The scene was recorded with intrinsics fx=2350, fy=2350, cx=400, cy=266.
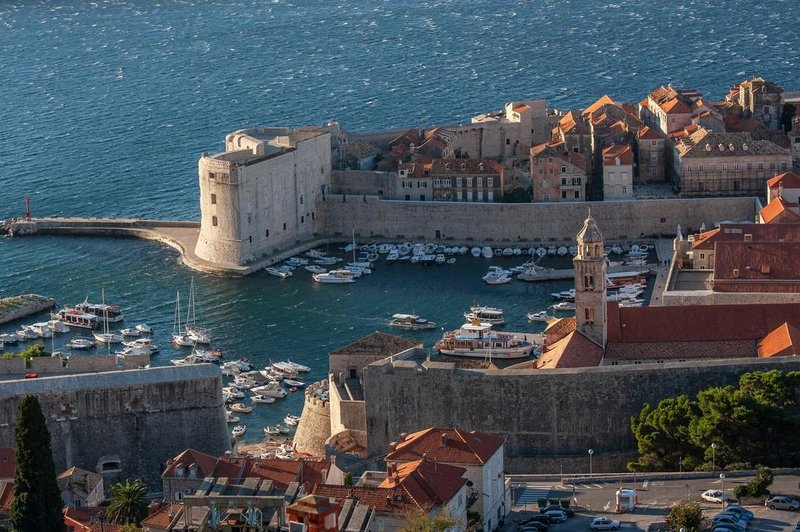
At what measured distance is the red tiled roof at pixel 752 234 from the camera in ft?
242

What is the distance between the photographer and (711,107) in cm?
9581

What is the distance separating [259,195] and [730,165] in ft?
59.4

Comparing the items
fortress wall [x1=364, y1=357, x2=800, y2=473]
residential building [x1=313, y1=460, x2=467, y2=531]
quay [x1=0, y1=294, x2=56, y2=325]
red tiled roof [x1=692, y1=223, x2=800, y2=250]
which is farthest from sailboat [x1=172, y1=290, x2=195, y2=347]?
residential building [x1=313, y1=460, x2=467, y2=531]

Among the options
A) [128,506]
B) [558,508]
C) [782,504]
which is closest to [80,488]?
[128,506]

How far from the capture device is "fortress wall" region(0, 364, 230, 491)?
56938mm

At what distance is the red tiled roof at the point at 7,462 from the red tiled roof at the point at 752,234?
27.0 metres

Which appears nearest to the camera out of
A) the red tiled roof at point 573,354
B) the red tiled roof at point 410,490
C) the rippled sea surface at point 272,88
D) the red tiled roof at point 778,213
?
the red tiled roof at point 410,490

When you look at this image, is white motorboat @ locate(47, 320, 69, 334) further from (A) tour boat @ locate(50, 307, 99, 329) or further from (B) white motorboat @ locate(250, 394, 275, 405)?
(B) white motorboat @ locate(250, 394, 275, 405)

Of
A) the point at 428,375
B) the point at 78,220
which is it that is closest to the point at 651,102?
the point at 78,220

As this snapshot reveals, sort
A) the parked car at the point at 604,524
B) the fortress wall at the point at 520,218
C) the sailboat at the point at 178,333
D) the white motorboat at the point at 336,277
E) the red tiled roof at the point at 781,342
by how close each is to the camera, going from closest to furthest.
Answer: the parked car at the point at 604,524
the red tiled roof at the point at 781,342
the sailboat at the point at 178,333
the white motorboat at the point at 336,277
the fortress wall at the point at 520,218

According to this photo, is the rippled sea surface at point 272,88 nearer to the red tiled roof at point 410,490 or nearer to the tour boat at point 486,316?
the tour boat at point 486,316

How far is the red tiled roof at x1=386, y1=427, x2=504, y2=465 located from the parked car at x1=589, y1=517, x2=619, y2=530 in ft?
10.9

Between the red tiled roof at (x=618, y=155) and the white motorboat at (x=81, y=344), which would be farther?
the red tiled roof at (x=618, y=155)

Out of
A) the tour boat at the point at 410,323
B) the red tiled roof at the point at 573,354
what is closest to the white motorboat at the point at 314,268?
the tour boat at the point at 410,323
